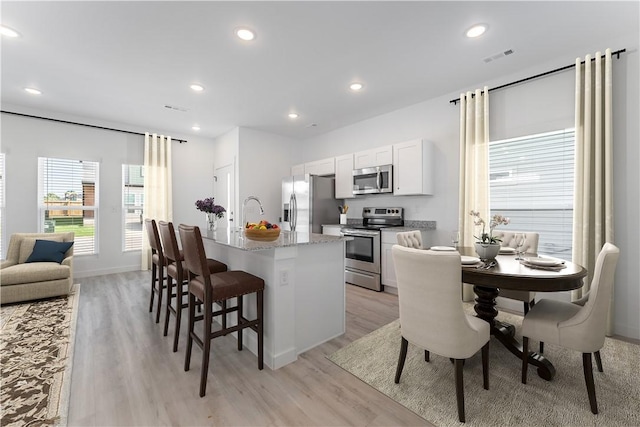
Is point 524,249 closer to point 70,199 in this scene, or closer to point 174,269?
point 174,269

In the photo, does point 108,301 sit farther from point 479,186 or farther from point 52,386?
point 479,186

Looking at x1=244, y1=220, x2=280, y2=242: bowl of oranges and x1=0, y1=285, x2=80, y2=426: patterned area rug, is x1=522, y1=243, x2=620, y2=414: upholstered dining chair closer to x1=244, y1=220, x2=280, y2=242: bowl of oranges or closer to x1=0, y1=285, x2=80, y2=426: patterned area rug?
x1=244, y1=220, x2=280, y2=242: bowl of oranges

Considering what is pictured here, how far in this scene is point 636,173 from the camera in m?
2.62

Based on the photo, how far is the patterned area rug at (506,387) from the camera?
1.61 metres

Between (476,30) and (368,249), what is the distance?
283 cm

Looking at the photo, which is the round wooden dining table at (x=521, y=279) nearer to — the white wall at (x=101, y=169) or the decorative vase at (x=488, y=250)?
the decorative vase at (x=488, y=250)

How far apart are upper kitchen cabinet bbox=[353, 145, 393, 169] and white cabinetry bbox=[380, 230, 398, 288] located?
3.78 ft

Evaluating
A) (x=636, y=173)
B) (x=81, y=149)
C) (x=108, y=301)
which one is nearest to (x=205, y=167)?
(x=81, y=149)

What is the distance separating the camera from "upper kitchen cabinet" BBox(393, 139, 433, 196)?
3979 mm

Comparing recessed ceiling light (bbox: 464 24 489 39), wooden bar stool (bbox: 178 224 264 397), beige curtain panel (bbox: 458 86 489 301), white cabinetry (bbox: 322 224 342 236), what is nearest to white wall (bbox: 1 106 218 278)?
white cabinetry (bbox: 322 224 342 236)

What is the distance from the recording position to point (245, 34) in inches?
102

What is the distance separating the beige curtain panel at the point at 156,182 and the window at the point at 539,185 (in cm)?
554

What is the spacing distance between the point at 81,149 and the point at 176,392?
4.99m

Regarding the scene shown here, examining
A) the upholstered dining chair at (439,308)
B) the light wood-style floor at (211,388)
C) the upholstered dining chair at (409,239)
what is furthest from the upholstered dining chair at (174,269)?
the upholstered dining chair at (409,239)
